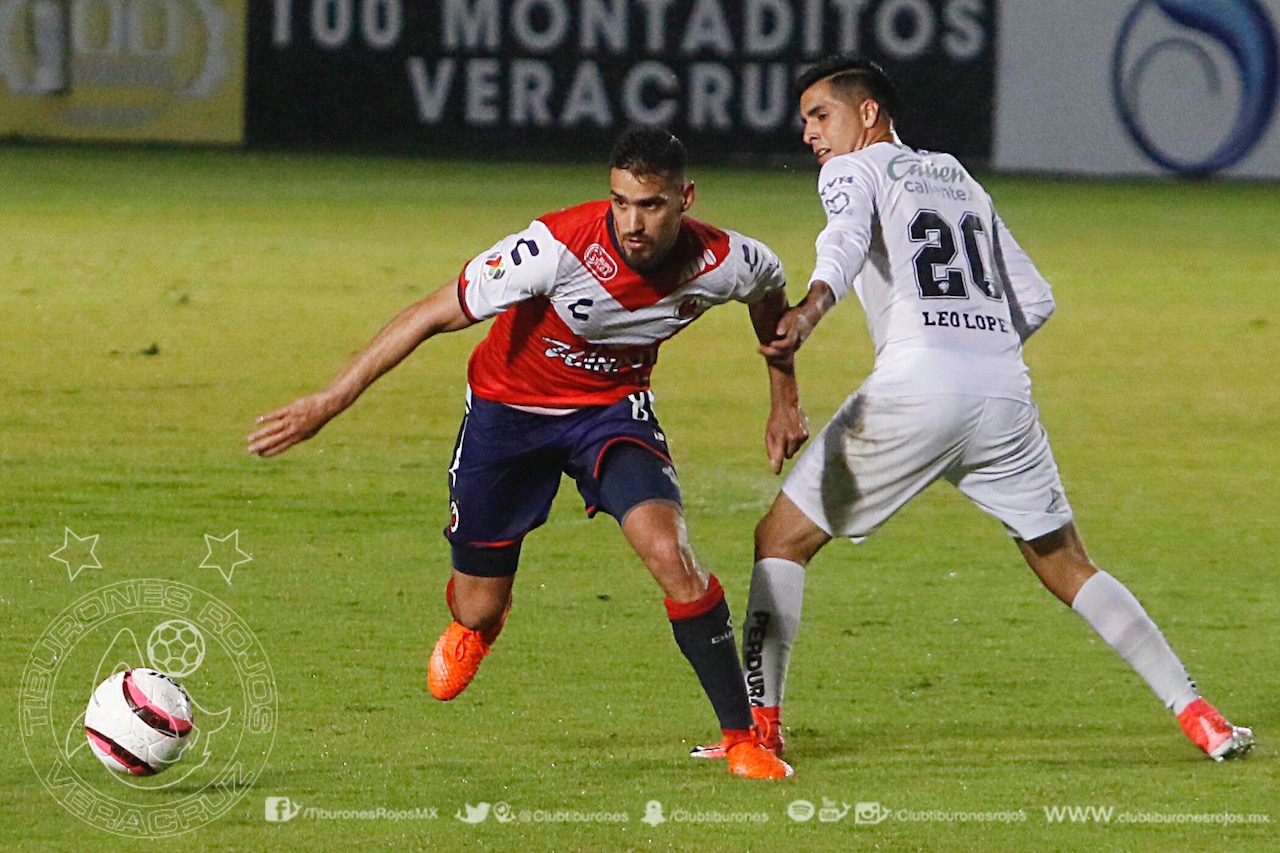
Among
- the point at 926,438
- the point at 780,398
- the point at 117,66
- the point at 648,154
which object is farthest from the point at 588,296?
the point at 117,66

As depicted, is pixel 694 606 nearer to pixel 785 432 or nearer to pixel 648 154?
pixel 785 432

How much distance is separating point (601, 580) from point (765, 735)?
89.6 inches

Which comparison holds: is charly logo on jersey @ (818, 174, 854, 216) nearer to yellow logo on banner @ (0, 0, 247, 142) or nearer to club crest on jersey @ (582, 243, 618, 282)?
club crest on jersey @ (582, 243, 618, 282)

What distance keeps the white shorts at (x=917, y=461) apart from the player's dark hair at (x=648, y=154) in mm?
872

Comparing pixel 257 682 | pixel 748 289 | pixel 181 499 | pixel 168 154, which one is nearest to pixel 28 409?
pixel 181 499

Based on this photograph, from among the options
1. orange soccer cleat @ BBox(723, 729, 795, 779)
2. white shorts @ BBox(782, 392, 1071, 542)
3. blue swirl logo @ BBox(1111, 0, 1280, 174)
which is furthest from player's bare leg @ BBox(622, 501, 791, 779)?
blue swirl logo @ BBox(1111, 0, 1280, 174)

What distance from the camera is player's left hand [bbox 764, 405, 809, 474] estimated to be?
6023mm

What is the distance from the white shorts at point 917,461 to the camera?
592 centimetres

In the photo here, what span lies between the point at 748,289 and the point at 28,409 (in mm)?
6184

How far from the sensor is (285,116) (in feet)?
87.2

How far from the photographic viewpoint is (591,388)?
6117 mm

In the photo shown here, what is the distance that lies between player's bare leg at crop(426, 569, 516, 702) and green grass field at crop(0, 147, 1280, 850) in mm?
109

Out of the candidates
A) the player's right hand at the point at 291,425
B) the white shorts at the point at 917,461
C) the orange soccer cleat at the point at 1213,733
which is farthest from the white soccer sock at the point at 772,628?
the player's right hand at the point at 291,425

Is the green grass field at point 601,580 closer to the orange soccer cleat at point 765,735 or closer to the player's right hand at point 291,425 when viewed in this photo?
the orange soccer cleat at point 765,735
